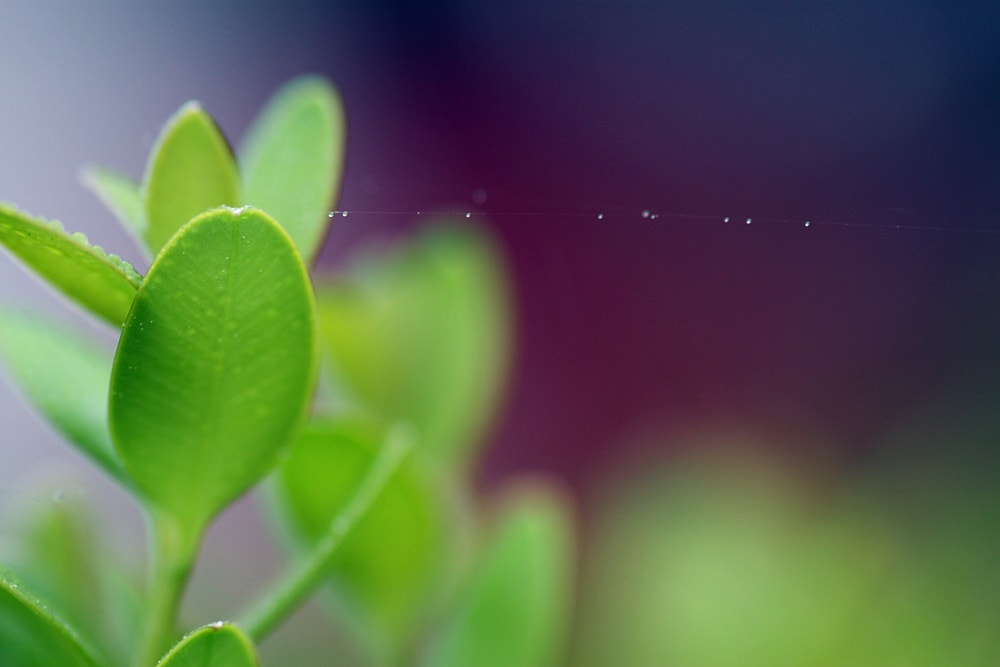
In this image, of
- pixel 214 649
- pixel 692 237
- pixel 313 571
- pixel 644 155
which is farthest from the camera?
pixel 692 237

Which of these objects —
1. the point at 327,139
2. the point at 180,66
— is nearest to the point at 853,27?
the point at 180,66

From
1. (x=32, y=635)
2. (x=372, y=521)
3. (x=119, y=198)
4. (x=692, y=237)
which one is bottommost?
(x=32, y=635)

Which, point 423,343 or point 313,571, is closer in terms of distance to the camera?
point 313,571

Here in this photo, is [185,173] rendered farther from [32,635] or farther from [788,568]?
[788,568]

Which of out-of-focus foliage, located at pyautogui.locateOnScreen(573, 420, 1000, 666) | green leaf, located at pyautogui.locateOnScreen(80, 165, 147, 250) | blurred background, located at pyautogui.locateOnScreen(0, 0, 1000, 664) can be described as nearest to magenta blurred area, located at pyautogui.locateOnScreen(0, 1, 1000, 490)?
blurred background, located at pyautogui.locateOnScreen(0, 0, 1000, 664)

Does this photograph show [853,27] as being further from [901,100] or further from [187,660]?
[187,660]

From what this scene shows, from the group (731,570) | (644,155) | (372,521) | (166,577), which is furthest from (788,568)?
(644,155)
